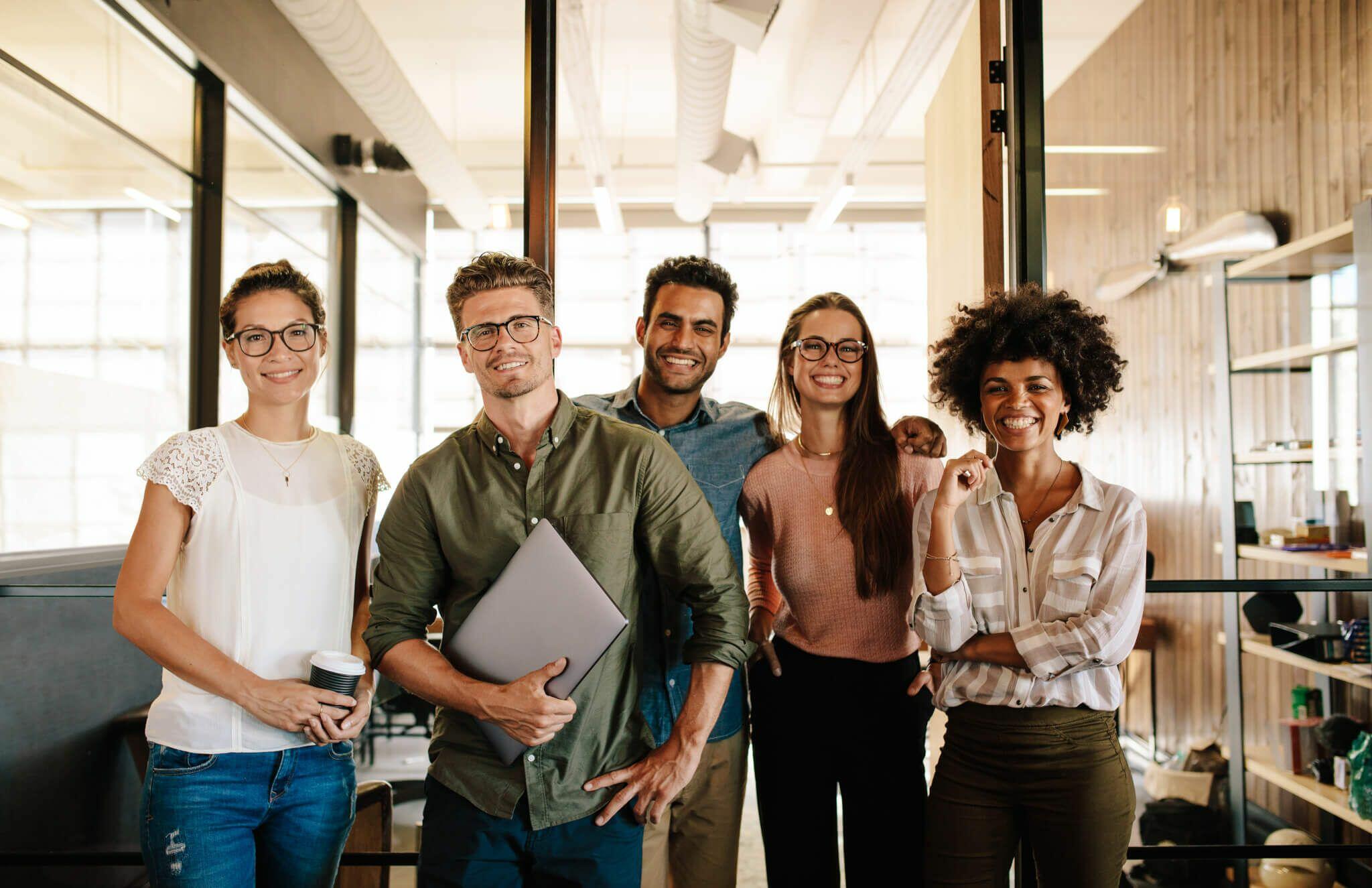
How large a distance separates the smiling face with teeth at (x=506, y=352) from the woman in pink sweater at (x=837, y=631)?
0.62 metres

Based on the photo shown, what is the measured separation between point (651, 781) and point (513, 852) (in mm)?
252

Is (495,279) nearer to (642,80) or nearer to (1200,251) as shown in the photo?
(1200,251)

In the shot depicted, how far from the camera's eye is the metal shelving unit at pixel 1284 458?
271cm

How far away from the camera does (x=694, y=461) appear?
1871mm

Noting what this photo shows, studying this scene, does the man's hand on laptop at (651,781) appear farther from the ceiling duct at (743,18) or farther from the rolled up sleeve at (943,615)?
the ceiling duct at (743,18)

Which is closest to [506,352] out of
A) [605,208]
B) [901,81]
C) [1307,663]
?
[1307,663]

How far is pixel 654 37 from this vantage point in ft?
15.9

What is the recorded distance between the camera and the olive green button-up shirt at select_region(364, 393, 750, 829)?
56.3 inches

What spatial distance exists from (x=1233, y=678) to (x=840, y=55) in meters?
3.33

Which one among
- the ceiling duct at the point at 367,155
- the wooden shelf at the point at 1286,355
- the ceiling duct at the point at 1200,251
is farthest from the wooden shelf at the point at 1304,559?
the ceiling duct at the point at 367,155

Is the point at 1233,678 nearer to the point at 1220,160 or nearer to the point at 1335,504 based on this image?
the point at 1335,504

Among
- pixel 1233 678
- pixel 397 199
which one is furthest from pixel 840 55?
pixel 1233 678

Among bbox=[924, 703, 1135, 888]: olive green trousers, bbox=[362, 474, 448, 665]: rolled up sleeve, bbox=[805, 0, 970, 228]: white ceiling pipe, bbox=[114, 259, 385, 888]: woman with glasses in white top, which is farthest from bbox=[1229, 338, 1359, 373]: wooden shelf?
bbox=[114, 259, 385, 888]: woman with glasses in white top

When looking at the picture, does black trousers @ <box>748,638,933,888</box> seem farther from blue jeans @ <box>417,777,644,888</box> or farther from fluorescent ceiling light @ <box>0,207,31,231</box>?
fluorescent ceiling light @ <box>0,207,31,231</box>
